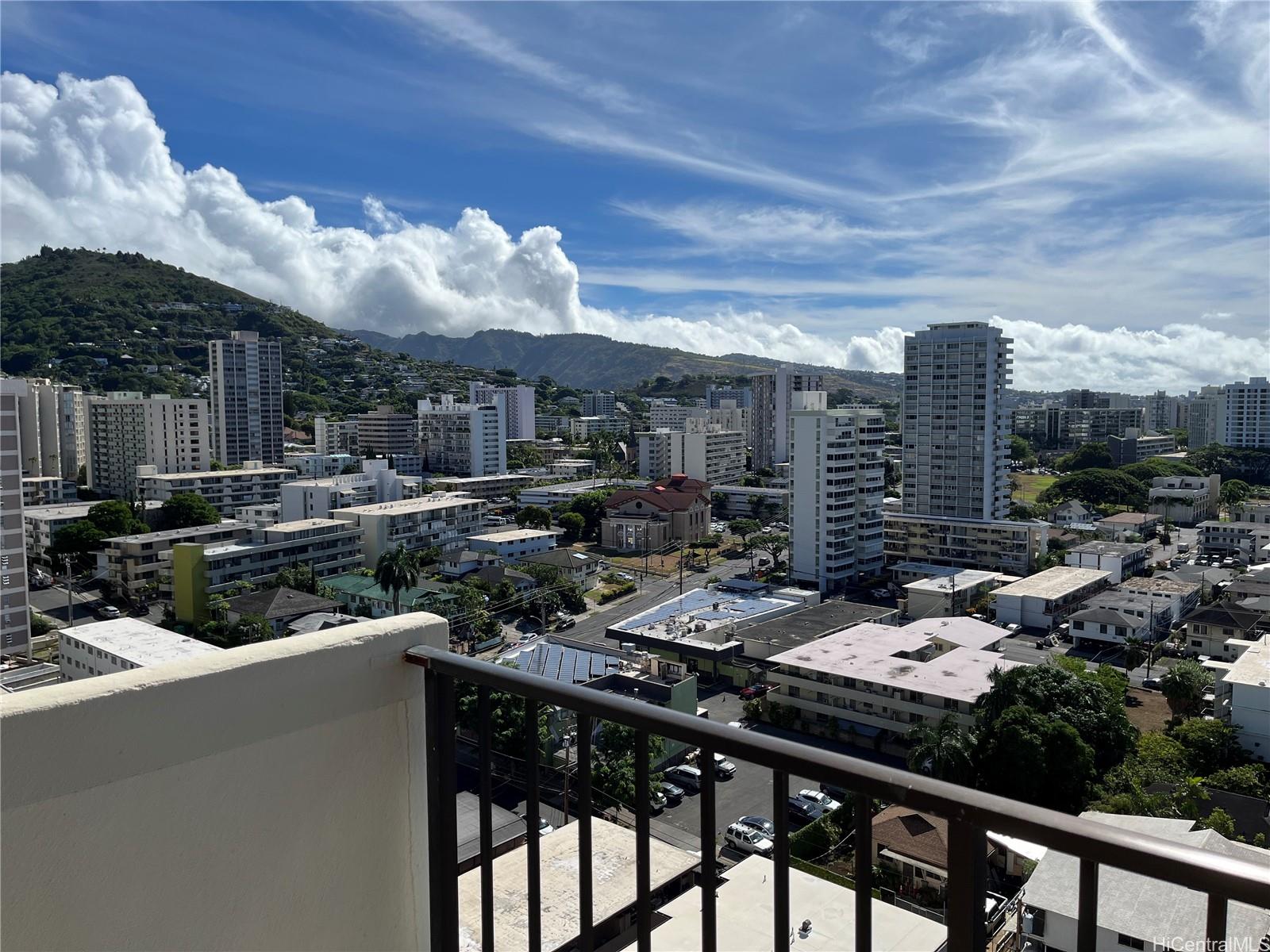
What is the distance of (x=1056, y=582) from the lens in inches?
639

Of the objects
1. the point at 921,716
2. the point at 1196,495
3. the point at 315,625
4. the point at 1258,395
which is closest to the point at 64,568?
the point at 315,625

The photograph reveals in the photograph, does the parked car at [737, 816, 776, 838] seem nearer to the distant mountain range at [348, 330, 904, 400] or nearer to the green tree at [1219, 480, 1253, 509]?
the green tree at [1219, 480, 1253, 509]

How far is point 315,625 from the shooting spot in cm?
1223

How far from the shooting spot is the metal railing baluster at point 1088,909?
606mm

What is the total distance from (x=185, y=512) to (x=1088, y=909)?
2265cm

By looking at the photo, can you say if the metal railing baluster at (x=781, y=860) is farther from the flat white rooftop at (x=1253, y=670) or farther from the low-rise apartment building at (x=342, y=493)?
the low-rise apartment building at (x=342, y=493)

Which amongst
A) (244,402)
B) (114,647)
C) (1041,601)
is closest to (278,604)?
(114,647)

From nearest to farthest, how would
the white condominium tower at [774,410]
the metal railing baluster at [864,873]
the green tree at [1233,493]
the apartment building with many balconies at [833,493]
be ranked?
the metal railing baluster at [864,873] < the apartment building with many balconies at [833,493] < the green tree at [1233,493] < the white condominium tower at [774,410]

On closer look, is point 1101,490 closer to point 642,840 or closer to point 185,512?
point 185,512

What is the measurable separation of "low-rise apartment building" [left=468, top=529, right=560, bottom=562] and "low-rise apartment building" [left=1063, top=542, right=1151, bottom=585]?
11633 millimetres

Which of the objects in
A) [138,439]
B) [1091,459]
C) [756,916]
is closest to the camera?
[756,916]

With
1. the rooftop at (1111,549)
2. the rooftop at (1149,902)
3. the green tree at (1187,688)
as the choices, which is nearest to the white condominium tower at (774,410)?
the rooftop at (1111,549)

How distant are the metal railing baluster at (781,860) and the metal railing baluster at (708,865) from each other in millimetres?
67

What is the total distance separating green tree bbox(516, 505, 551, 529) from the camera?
→ 2344cm
